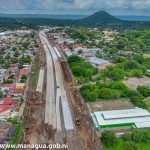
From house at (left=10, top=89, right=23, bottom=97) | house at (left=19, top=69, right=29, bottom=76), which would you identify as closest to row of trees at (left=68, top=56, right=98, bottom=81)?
house at (left=19, top=69, right=29, bottom=76)

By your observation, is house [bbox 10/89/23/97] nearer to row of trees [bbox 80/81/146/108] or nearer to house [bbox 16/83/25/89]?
house [bbox 16/83/25/89]

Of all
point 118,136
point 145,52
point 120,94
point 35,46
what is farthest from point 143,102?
point 35,46

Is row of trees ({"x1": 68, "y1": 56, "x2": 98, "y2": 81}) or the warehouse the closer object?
the warehouse

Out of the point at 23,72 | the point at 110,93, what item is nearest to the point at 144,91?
the point at 110,93

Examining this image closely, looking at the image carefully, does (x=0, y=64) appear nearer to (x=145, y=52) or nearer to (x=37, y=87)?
(x=37, y=87)

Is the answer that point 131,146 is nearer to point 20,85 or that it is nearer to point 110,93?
point 110,93

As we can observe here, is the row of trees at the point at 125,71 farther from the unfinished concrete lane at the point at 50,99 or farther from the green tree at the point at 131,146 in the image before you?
the green tree at the point at 131,146
